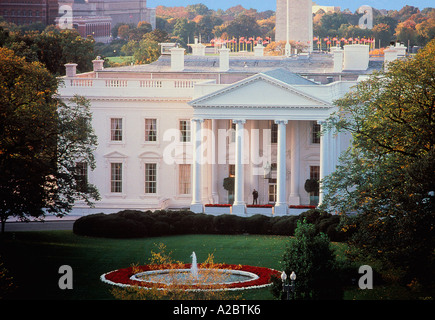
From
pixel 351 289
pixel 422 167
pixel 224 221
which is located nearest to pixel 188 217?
pixel 224 221

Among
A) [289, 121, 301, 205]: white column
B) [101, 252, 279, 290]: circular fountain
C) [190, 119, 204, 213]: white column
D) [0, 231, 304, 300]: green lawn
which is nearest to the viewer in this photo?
[101, 252, 279, 290]: circular fountain

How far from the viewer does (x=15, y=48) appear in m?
98.2

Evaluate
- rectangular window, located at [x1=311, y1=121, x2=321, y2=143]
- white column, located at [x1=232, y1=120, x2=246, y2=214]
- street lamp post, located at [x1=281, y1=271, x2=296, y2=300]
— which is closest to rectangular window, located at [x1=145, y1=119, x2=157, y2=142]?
white column, located at [x1=232, y1=120, x2=246, y2=214]

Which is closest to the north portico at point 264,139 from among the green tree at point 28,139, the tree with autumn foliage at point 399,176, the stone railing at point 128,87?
the stone railing at point 128,87

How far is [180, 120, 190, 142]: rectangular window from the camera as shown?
90.8 meters

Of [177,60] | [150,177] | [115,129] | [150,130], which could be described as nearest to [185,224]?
[150,177]

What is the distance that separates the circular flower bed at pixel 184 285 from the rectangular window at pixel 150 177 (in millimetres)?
31812

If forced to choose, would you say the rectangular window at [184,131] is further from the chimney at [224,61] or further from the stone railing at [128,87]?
the chimney at [224,61]

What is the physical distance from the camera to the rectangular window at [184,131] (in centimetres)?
9077

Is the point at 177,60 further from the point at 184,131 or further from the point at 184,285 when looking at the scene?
the point at 184,285

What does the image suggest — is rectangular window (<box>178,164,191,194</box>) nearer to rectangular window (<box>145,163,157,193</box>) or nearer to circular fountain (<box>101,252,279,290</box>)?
rectangular window (<box>145,163,157,193</box>)

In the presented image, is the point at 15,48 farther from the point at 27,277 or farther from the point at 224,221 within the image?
the point at 27,277

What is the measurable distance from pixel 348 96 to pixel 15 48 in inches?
1777

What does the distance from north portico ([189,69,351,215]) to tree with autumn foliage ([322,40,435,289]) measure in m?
24.9
